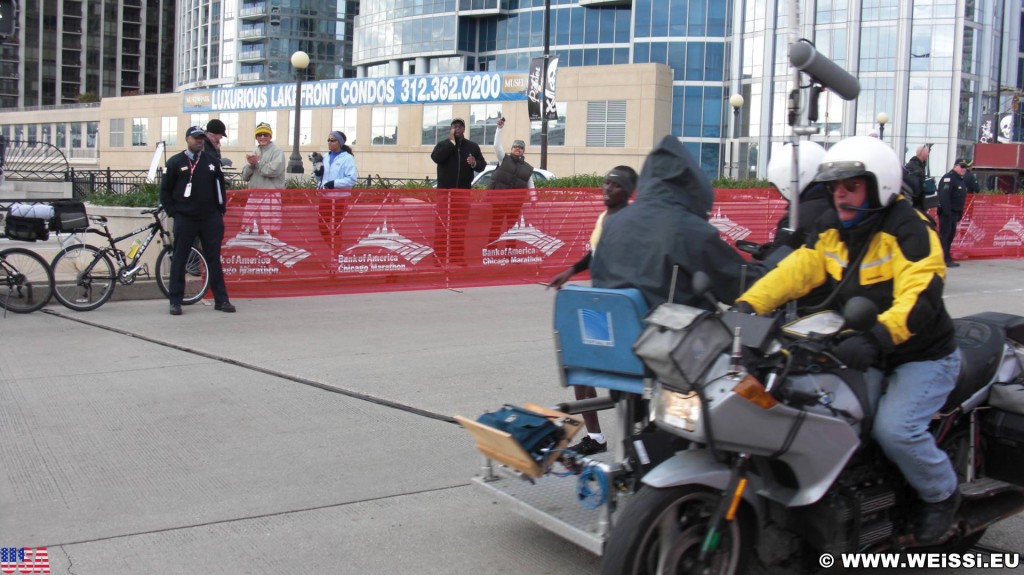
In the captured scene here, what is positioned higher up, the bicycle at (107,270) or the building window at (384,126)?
the building window at (384,126)

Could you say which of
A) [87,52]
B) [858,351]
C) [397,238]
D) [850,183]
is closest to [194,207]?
[397,238]

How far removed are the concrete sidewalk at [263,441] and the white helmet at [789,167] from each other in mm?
2154

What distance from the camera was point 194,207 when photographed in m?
10.2

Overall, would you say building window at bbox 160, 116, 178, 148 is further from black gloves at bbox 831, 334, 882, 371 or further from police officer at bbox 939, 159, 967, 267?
black gloves at bbox 831, 334, 882, 371

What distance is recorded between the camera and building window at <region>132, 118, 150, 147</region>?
81.1 metres

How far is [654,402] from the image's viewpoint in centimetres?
352

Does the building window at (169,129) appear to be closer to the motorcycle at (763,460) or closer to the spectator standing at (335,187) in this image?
the spectator standing at (335,187)

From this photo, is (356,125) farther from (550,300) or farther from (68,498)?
(68,498)

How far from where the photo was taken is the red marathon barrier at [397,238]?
11.6 metres

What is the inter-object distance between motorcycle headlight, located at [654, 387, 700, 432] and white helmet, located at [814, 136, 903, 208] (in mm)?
1068

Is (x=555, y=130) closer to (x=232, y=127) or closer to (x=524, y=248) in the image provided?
(x=232, y=127)

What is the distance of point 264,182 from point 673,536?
10.3 metres

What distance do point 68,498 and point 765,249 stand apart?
3.77 m

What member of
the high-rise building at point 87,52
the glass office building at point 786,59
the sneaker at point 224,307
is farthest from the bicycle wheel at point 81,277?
the high-rise building at point 87,52
